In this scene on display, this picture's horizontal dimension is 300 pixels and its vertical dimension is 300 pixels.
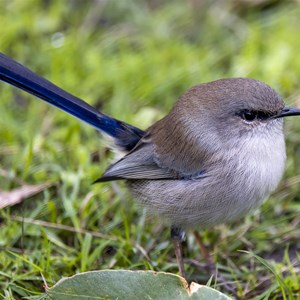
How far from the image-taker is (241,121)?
402 centimetres

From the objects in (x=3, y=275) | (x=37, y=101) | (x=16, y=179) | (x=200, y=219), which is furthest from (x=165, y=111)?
(x=3, y=275)

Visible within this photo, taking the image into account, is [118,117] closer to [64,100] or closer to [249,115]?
[64,100]

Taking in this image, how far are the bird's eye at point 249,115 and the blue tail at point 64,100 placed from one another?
77 cm

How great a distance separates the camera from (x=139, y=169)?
4.23 m

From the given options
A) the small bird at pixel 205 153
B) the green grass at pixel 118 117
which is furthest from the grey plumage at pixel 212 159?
the green grass at pixel 118 117

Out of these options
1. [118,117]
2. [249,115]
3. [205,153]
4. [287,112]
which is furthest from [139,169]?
[118,117]

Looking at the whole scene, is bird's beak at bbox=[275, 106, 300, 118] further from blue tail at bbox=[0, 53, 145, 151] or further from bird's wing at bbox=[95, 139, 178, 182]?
blue tail at bbox=[0, 53, 145, 151]

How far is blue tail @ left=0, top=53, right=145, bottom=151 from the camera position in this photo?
405cm

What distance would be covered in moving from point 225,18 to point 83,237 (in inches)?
131

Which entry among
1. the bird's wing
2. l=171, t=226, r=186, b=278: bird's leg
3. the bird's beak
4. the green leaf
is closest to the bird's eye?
the bird's beak

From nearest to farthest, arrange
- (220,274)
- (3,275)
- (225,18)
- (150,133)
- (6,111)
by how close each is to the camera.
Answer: (3,275) → (220,274) → (150,133) → (6,111) → (225,18)

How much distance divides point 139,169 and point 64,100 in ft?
1.99

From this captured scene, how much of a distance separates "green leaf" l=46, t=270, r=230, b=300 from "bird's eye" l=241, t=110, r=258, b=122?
1.11 meters

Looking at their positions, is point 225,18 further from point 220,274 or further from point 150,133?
point 220,274
